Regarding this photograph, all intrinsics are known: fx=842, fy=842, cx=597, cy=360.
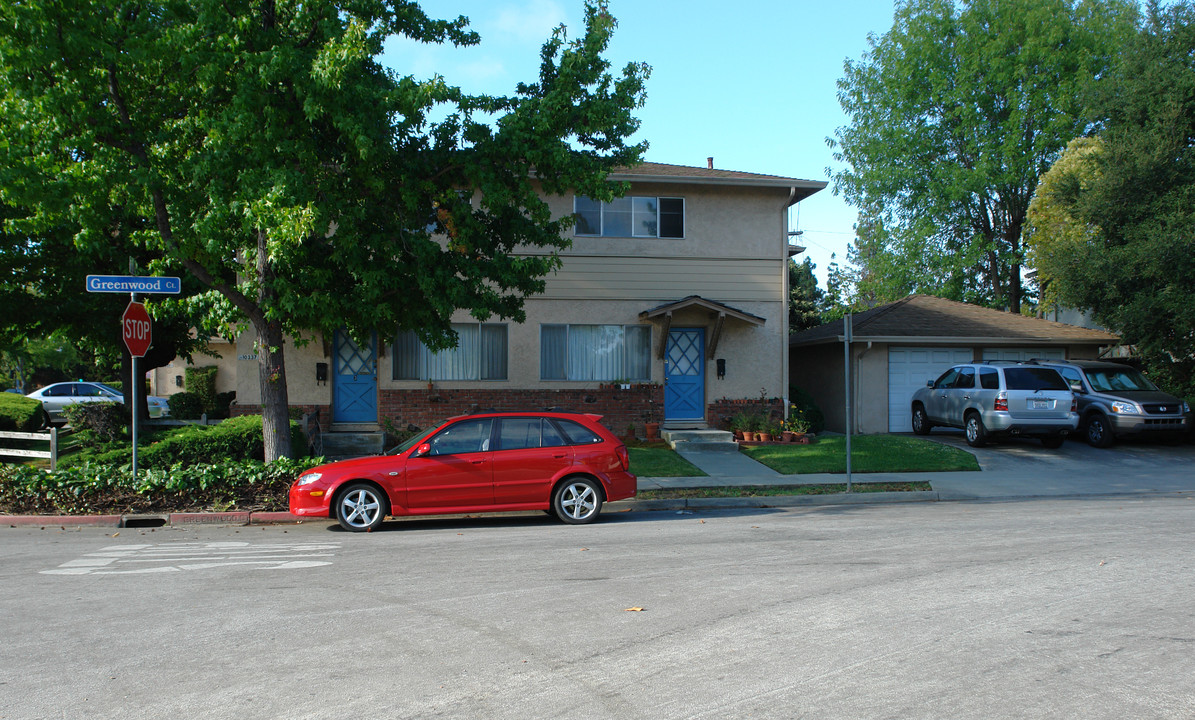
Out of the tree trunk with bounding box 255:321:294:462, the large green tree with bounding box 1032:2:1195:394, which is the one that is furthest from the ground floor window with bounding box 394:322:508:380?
the large green tree with bounding box 1032:2:1195:394

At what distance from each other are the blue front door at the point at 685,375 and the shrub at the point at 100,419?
36.7 ft

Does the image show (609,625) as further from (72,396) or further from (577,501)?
(72,396)

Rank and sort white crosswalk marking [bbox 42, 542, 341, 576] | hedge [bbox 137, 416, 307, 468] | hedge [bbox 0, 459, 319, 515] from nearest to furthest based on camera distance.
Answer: white crosswalk marking [bbox 42, 542, 341, 576] → hedge [bbox 0, 459, 319, 515] → hedge [bbox 137, 416, 307, 468]

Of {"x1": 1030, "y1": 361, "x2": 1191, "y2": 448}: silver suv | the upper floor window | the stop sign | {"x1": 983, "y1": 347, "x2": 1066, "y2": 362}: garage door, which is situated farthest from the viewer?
{"x1": 983, "y1": 347, "x2": 1066, "y2": 362}: garage door

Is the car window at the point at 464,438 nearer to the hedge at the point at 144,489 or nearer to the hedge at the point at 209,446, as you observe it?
the hedge at the point at 144,489

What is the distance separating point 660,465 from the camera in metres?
15.3

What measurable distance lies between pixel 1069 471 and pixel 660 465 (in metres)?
7.67

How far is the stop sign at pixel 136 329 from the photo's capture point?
11793 millimetres

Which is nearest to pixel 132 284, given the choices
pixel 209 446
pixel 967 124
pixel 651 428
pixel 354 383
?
pixel 209 446

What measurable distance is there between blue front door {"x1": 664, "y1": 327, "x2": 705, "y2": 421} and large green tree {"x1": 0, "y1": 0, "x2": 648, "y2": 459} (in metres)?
6.83

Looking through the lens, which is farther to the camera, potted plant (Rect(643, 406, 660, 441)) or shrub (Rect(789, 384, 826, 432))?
shrub (Rect(789, 384, 826, 432))

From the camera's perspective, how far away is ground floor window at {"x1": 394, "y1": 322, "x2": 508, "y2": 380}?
18422mm

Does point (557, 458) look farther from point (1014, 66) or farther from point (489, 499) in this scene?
point (1014, 66)

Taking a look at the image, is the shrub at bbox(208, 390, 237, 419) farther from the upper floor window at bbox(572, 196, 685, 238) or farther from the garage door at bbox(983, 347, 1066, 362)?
the garage door at bbox(983, 347, 1066, 362)
